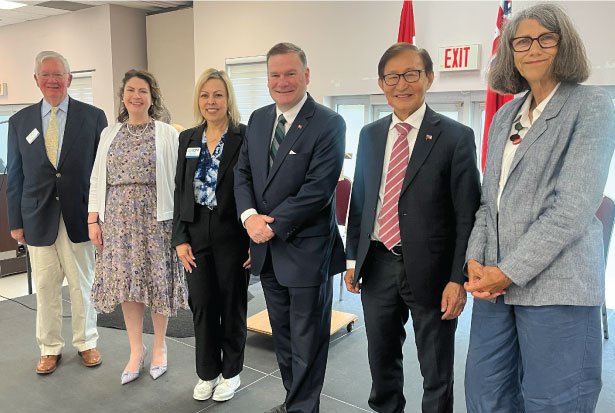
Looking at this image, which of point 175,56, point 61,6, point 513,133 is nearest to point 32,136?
point 513,133

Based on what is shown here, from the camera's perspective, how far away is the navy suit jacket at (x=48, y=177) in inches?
116

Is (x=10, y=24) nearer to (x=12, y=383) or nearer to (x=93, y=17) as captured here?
(x=93, y=17)

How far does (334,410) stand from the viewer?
2.64 metres

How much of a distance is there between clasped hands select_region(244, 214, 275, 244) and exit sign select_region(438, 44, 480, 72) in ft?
10.8

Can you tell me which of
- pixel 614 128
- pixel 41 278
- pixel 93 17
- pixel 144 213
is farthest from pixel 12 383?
pixel 93 17

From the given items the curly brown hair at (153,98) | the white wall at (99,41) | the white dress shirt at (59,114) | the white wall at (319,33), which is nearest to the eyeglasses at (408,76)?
the curly brown hair at (153,98)

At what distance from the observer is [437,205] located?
188 centimetres

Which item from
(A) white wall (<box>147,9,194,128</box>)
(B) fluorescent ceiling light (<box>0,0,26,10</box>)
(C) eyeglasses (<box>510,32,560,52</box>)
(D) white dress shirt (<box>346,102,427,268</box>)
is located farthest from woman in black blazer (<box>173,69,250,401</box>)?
(B) fluorescent ceiling light (<box>0,0,26,10</box>)

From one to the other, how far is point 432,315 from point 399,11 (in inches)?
155

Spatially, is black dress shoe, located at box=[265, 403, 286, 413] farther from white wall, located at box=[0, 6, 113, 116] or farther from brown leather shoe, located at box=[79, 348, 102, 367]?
white wall, located at box=[0, 6, 113, 116]

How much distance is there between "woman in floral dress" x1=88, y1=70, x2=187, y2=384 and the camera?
8.81ft

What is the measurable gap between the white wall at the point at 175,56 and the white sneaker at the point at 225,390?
5410mm

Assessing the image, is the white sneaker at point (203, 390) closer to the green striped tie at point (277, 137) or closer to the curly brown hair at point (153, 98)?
the green striped tie at point (277, 137)

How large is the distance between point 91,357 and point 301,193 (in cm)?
191
